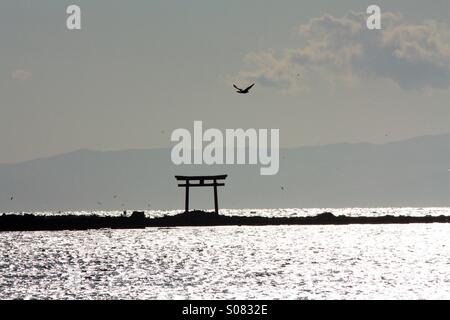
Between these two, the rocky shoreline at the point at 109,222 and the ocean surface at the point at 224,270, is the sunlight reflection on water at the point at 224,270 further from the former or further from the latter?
the rocky shoreline at the point at 109,222

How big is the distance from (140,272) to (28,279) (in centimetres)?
904

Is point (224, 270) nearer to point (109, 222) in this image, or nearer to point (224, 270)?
point (224, 270)

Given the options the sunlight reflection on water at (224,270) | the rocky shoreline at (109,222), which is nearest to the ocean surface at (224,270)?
the sunlight reflection on water at (224,270)

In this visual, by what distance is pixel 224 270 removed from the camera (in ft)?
250

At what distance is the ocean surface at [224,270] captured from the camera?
58.6m

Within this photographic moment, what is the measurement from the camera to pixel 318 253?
101 metres

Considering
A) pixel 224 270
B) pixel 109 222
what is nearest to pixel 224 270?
pixel 224 270

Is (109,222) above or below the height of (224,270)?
above

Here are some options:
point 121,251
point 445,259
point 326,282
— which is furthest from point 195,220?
point 326,282

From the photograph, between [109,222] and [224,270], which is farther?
[109,222]

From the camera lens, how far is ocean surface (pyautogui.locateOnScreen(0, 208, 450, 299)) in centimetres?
5862

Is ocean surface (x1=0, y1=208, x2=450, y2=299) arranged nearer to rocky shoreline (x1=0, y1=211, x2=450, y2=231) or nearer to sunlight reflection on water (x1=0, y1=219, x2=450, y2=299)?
sunlight reflection on water (x1=0, y1=219, x2=450, y2=299)
